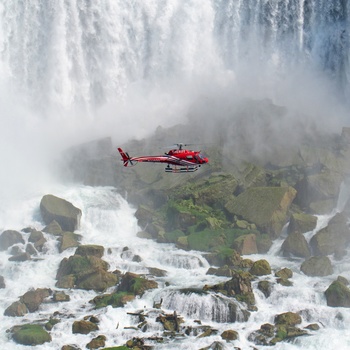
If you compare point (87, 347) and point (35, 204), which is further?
point (35, 204)

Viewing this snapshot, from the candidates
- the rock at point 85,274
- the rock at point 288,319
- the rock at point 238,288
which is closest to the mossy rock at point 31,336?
the rock at point 85,274

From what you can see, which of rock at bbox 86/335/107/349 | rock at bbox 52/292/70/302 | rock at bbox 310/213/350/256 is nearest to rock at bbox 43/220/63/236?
rock at bbox 52/292/70/302

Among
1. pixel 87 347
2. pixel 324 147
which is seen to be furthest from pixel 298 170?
pixel 87 347

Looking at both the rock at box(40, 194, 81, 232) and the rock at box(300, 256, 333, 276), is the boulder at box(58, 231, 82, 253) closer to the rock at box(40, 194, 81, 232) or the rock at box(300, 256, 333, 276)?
the rock at box(40, 194, 81, 232)

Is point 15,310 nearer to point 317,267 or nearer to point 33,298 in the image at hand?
point 33,298

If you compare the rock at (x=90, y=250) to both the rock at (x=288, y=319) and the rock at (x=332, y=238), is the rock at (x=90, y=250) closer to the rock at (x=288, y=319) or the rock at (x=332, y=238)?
the rock at (x=288, y=319)

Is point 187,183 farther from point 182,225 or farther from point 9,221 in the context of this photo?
point 9,221

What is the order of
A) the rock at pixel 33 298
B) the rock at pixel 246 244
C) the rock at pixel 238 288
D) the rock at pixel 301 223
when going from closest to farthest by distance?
1. the rock at pixel 238 288
2. the rock at pixel 33 298
3. the rock at pixel 246 244
4. the rock at pixel 301 223

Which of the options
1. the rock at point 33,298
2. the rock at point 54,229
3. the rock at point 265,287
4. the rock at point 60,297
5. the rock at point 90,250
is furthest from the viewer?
the rock at point 54,229
